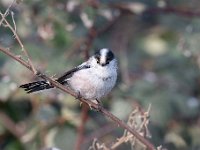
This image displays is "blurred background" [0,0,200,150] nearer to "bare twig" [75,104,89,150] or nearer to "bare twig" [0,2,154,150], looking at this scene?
"bare twig" [75,104,89,150]

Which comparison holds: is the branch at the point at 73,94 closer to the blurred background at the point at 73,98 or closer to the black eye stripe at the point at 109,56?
the black eye stripe at the point at 109,56

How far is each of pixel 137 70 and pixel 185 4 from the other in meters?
0.72

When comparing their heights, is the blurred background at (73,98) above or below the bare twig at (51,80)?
above

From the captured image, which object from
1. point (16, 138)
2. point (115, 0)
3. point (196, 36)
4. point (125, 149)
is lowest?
point (16, 138)

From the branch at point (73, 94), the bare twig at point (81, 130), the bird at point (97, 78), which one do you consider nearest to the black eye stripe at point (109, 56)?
the bird at point (97, 78)

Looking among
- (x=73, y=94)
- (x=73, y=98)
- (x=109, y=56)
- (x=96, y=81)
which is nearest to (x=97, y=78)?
(x=96, y=81)

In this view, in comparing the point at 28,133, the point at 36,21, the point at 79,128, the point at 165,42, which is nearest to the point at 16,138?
the point at 28,133

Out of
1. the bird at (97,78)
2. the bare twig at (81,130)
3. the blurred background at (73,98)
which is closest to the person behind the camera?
the bird at (97,78)

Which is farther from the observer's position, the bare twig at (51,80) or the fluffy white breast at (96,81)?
the fluffy white breast at (96,81)

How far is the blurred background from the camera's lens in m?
4.52

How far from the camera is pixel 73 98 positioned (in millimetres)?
4750

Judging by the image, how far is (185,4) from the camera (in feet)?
19.5

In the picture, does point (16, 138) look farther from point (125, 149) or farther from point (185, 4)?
point (185, 4)

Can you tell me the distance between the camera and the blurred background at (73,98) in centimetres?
452
